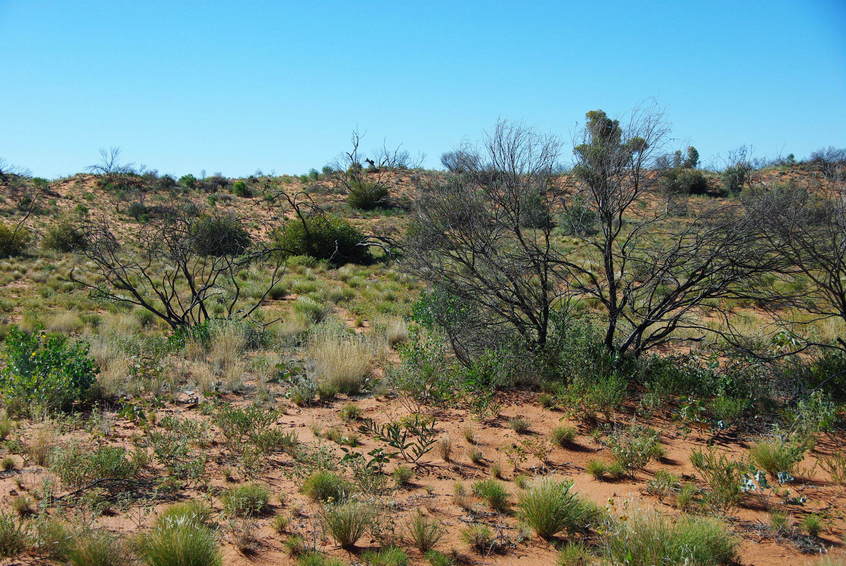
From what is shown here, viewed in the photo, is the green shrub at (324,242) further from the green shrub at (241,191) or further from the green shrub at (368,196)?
the green shrub at (241,191)

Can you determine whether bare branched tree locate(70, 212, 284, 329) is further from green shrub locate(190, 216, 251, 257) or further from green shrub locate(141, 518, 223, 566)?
green shrub locate(141, 518, 223, 566)

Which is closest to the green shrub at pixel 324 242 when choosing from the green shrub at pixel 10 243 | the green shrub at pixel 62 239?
the green shrub at pixel 62 239

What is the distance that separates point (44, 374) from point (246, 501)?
397 cm

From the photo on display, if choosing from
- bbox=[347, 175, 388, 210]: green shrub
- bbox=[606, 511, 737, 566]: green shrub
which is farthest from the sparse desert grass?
bbox=[347, 175, 388, 210]: green shrub

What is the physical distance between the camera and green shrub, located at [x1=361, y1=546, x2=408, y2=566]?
13.7ft

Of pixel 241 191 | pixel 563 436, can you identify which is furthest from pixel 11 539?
pixel 241 191

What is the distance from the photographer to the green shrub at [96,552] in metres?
3.93

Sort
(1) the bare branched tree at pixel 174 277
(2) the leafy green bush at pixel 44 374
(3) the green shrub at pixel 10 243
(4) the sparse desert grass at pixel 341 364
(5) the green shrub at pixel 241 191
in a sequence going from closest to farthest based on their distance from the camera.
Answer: (2) the leafy green bush at pixel 44 374
(4) the sparse desert grass at pixel 341 364
(1) the bare branched tree at pixel 174 277
(3) the green shrub at pixel 10 243
(5) the green shrub at pixel 241 191

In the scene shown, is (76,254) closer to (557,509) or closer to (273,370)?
(273,370)

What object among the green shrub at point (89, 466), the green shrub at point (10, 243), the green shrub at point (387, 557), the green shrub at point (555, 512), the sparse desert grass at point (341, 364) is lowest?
the green shrub at point (387, 557)

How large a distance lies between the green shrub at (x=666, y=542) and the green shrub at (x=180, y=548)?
104 inches

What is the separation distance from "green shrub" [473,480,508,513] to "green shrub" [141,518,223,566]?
2203 millimetres

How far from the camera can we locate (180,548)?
3871mm

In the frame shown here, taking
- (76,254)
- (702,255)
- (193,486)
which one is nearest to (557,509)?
(193,486)
